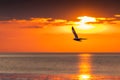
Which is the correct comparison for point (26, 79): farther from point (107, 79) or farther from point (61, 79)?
point (107, 79)

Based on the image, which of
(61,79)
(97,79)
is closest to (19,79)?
(61,79)

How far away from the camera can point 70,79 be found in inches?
1667

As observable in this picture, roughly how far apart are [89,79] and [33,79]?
495 centimetres

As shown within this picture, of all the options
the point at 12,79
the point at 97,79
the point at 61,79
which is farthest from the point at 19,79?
the point at 97,79

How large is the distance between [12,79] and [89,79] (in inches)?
265

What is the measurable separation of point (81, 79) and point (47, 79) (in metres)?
3.11

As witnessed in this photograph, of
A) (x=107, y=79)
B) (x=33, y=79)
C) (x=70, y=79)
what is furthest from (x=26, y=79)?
(x=107, y=79)

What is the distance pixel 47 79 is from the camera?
1628 inches

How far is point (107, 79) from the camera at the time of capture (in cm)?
4209

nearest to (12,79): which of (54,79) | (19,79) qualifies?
(19,79)

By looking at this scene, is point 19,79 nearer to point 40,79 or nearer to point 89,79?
point 40,79

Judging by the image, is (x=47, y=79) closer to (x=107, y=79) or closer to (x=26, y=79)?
(x=26, y=79)

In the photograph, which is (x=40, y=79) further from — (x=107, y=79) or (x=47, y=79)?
(x=107, y=79)

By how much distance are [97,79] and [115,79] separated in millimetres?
1566
